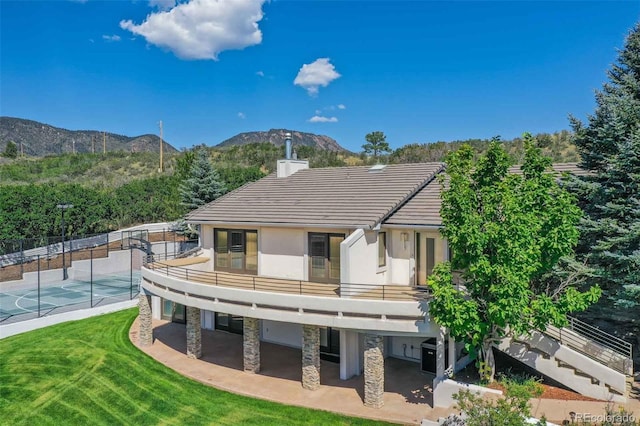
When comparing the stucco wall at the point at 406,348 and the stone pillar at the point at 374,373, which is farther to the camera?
the stucco wall at the point at 406,348

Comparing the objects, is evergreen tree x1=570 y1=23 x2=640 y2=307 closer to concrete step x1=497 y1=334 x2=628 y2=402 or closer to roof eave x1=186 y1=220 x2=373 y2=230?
concrete step x1=497 y1=334 x2=628 y2=402

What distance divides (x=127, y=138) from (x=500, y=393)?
20349cm

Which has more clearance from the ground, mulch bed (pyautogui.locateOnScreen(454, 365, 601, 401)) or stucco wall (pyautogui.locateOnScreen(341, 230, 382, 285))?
stucco wall (pyautogui.locateOnScreen(341, 230, 382, 285))

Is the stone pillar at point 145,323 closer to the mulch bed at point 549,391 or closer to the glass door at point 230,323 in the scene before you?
the glass door at point 230,323

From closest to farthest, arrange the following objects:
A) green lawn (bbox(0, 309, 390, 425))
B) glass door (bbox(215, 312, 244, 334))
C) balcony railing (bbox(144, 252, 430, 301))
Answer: green lawn (bbox(0, 309, 390, 425)) < balcony railing (bbox(144, 252, 430, 301)) < glass door (bbox(215, 312, 244, 334))

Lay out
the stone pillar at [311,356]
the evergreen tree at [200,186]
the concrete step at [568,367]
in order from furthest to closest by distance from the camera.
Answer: the evergreen tree at [200,186], the stone pillar at [311,356], the concrete step at [568,367]

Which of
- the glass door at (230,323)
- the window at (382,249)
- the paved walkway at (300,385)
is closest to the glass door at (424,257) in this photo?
the window at (382,249)

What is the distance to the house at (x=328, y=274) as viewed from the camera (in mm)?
14734

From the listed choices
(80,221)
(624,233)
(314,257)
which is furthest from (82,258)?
(624,233)

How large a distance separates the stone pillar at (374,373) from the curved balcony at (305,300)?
639mm

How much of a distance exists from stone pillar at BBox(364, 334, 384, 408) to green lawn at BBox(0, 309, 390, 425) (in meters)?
0.97

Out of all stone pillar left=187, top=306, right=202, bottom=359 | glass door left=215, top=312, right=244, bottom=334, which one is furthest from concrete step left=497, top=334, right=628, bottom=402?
glass door left=215, top=312, right=244, bottom=334

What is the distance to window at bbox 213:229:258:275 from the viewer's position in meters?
20.8

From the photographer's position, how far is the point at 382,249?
59.6 ft
